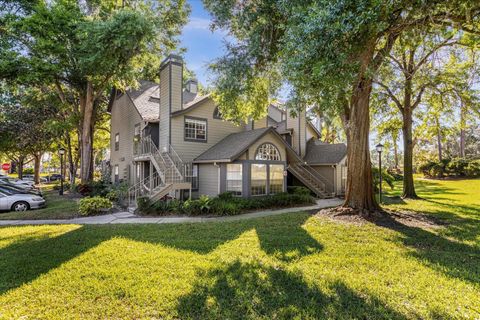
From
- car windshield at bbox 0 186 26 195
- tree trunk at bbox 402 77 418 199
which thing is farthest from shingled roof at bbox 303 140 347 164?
car windshield at bbox 0 186 26 195

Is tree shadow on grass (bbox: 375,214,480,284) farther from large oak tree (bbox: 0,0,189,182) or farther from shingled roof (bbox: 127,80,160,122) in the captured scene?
large oak tree (bbox: 0,0,189,182)

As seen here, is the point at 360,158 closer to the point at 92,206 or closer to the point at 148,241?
the point at 148,241

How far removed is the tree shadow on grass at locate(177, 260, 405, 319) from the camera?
11.4 feet

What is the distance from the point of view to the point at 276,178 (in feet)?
47.1

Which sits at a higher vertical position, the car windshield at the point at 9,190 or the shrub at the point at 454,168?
the shrub at the point at 454,168

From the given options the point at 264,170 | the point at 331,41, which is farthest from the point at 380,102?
the point at 331,41

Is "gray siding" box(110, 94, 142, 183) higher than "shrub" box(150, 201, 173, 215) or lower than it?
higher

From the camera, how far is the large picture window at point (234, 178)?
514 inches

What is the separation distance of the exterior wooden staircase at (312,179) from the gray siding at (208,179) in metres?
5.55

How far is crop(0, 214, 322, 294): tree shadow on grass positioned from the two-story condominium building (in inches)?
157

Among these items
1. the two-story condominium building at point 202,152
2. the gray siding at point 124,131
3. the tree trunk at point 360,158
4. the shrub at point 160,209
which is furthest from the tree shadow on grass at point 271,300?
the gray siding at point 124,131

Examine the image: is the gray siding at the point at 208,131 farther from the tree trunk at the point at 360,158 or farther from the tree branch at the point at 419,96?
the tree branch at the point at 419,96

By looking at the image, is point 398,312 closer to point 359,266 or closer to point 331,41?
point 359,266

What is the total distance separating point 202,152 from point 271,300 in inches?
464
